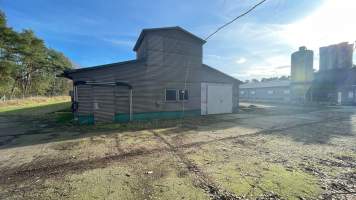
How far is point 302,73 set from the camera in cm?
2914

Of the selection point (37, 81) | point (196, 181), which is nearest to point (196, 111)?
point (196, 181)

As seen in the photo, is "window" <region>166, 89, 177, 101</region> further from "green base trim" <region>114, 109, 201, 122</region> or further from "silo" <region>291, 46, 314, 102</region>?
"silo" <region>291, 46, 314, 102</region>

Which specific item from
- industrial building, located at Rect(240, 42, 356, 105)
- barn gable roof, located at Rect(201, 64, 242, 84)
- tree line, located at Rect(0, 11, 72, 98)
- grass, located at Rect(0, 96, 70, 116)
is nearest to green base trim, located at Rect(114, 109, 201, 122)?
barn gable roof, located at Rect(201, 64, 242, 84)

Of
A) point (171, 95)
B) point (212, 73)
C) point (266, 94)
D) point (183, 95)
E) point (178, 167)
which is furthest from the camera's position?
point (266, 94)

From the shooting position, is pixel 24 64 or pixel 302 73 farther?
pixel 24 64

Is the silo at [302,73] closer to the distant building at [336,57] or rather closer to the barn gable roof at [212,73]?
the distant building at [336,57]

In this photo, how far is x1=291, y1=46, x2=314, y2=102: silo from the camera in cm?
2880

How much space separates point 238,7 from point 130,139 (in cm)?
735

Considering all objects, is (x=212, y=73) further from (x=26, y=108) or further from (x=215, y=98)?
(x=26, y=108)

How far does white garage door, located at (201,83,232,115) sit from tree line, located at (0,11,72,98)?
16096 millimetres

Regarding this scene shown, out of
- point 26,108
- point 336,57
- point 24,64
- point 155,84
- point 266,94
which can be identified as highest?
Answer: point 24,64

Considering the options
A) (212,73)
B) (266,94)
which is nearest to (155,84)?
(212,73)

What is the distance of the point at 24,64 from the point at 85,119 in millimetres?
39244

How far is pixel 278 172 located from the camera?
14.2 ft
